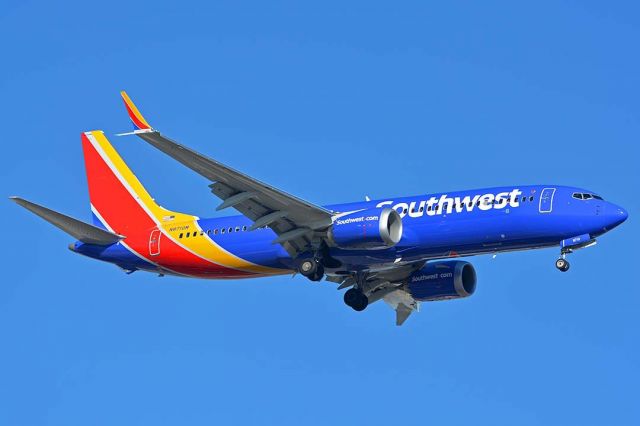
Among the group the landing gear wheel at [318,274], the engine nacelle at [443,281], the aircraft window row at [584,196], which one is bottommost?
the landing gear wheel at [318,274]

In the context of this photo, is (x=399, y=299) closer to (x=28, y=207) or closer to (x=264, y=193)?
(x=264, y=193)

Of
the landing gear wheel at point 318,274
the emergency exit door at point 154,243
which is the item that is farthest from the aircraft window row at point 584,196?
the emergency exit door at point 154,243

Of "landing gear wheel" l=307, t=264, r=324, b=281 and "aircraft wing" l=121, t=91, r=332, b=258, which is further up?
"aircraft wing" l=121, t=91, r=332, b=258

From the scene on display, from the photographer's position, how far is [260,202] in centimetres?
5553

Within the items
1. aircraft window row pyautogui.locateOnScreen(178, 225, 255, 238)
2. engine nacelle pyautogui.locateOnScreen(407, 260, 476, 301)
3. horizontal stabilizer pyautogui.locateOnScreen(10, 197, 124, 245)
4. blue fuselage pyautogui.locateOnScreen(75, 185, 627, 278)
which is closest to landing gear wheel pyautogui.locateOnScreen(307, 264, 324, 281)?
blue fuselage pyautogui.locateOnScreen(75, 185, 627, 278)

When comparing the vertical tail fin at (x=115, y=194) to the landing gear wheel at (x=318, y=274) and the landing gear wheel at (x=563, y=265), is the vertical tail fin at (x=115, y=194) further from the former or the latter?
the landing gear wheel at (x=563, y=265)

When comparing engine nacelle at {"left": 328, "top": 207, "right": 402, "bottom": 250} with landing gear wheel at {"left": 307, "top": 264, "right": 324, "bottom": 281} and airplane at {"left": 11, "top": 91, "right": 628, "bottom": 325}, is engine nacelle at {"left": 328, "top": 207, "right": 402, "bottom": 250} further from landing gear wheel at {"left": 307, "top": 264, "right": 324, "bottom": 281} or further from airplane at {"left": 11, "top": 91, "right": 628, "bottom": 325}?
landing gear wheel at {"left": 307, "top": 264, "right": 324, "bottom": 281}

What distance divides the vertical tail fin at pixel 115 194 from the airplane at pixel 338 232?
0.07 metres

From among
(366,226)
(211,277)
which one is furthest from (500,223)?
(211,277)

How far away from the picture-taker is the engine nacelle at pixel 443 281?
60.6 metres

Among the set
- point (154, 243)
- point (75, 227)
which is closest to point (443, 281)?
point (154, 243)

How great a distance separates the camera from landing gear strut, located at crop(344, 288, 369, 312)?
198ft

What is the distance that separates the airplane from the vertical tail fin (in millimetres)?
71

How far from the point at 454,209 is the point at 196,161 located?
11.0m
